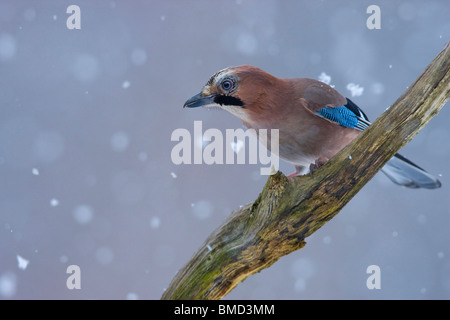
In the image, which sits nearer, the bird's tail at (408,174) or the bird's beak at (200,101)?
the bird's beak at (200,101)

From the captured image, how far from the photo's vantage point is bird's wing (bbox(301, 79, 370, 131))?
2.12 metres

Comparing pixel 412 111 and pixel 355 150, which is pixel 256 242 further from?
pixel 412 111

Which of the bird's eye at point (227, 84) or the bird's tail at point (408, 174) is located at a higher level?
the bird's eye at point (227, 84)

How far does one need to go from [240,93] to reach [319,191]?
0.52 m

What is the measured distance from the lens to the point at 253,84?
1995mm

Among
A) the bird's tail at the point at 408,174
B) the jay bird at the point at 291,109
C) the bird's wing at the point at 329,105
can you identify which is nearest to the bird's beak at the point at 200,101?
the jay bird at the point at 291,109

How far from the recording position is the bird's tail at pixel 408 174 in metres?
2.23

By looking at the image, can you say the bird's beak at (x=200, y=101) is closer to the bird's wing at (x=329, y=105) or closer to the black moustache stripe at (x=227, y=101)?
the black moustache stripe at (x=227, y=101)

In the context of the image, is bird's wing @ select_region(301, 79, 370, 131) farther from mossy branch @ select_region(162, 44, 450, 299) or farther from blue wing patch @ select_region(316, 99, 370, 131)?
mossy branch @ select_region(162, 44, 450, 299)

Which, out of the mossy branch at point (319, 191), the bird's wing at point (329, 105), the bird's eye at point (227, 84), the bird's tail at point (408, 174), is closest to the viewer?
the mossy branch at point (319, 191)

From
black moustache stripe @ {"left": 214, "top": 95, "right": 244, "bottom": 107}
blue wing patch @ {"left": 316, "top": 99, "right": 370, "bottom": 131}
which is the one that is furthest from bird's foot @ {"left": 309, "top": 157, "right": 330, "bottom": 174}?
black moustache stripe @ {"left": 214, "top": 95, "right": 244, "bottom": 107}

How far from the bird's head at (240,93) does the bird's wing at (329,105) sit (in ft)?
0.63
